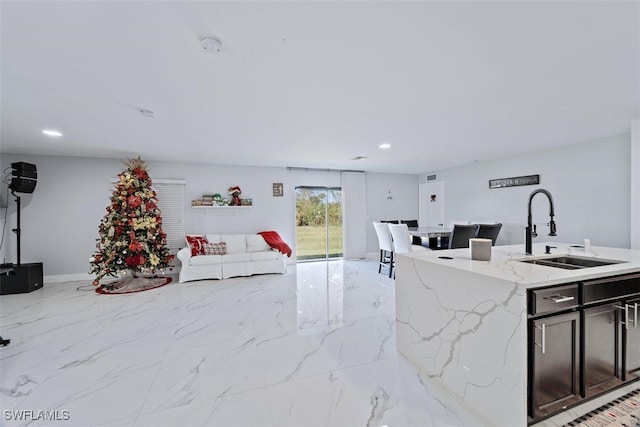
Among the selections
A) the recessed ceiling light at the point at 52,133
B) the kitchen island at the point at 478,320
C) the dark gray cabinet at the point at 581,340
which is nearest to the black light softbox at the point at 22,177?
the recessed ceiling light at the point at 52,133

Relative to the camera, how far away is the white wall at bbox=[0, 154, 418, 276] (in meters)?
4.86

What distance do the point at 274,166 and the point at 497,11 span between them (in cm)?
517

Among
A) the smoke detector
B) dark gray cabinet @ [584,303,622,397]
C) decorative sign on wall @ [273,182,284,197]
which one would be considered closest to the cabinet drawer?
dark gray cabinet @ [584,303,622,397]

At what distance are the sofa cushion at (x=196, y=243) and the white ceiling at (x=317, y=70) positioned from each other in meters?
2.10

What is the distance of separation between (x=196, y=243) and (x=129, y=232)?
1.11m

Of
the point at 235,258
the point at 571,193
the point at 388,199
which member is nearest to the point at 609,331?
the point at 571,193

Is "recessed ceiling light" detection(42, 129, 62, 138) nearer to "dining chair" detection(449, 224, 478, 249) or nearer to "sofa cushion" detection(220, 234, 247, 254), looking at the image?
"sofa cushion" detection(220, 234, 247, 254)

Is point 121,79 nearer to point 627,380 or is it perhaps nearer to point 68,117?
point 68,117

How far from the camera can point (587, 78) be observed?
2258 millimetres

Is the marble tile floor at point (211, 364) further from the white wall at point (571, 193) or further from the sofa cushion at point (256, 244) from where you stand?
the white wall at point (571, 193)

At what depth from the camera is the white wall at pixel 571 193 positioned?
393 cm

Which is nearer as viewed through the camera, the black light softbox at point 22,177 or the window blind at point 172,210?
the black light softbox at point 22,177

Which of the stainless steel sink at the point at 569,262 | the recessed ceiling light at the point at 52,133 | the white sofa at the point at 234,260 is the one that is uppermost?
the recessed ceiling light at the point at 52,133

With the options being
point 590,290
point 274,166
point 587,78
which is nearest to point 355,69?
point 587,78
